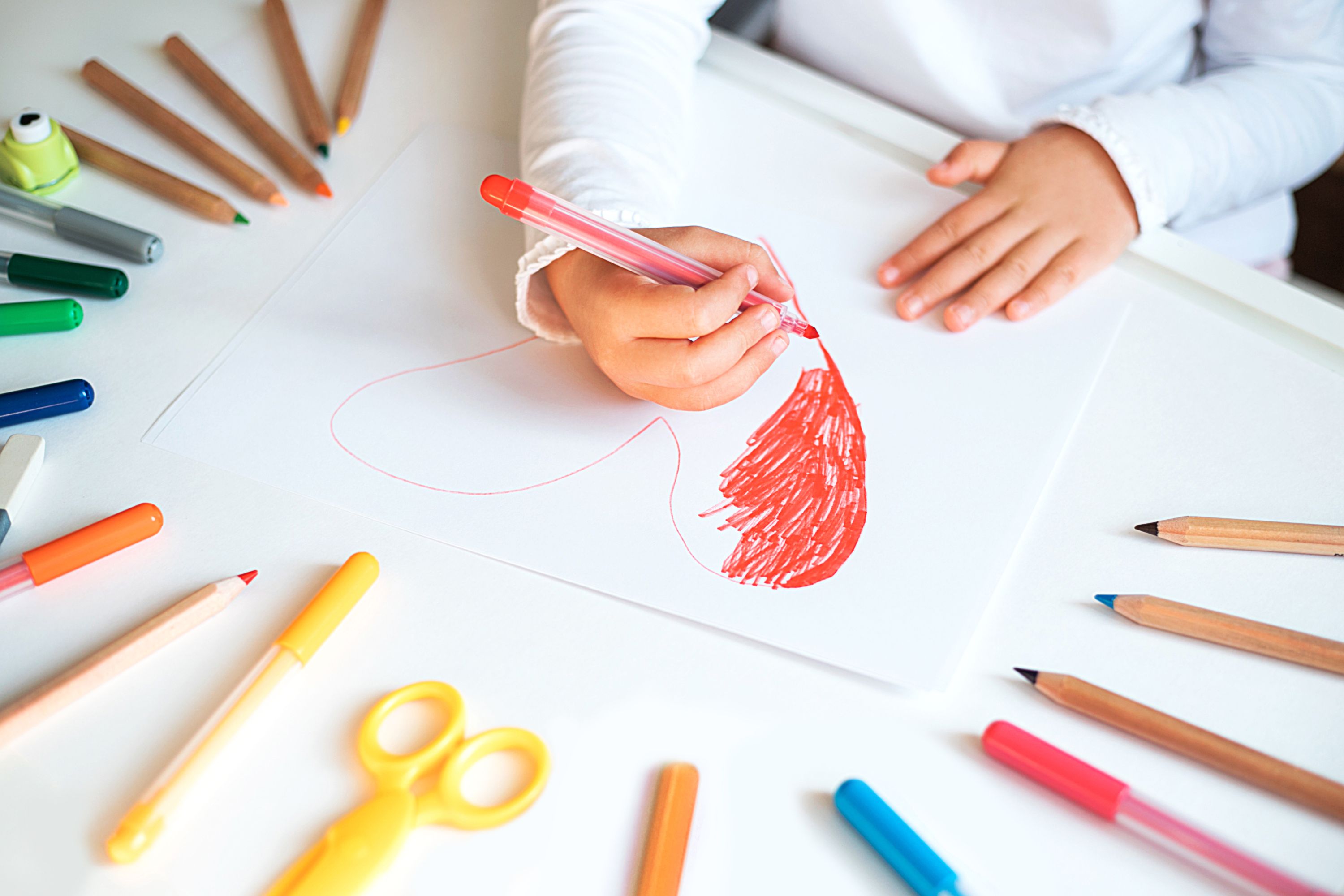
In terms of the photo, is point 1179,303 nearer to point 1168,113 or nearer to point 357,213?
point 1168,113

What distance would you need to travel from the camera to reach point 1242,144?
2.12 ft

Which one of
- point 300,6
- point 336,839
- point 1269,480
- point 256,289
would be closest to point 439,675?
point 336,839

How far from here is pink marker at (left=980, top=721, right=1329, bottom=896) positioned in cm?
34

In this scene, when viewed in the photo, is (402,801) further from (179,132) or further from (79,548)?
(179,132)

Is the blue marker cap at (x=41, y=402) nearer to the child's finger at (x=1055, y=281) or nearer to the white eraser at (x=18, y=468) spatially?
the white eraser at (x=18, y=468)

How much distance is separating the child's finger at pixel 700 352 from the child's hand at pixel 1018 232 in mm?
117

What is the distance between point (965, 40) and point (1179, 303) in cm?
28

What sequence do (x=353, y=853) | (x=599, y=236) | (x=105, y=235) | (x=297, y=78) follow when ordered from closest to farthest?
(x=353, y=853) → (x=599, y=236) → (x=105, y=235) → (x=297, y=78)

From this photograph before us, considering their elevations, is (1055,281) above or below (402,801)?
above

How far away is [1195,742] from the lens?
14.5 inches

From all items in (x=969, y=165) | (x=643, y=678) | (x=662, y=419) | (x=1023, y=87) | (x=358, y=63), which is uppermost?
(x=1023, y=87)

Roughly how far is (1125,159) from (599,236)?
36 centimetres

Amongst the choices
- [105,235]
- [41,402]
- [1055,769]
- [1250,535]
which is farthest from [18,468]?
[1250,535]

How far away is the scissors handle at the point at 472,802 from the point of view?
35 centimetres
